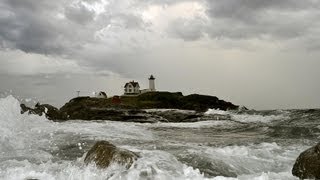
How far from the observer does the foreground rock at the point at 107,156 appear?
11.1m

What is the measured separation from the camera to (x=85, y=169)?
11.2 m

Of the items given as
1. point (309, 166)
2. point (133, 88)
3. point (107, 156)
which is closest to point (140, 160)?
point (107, 156)

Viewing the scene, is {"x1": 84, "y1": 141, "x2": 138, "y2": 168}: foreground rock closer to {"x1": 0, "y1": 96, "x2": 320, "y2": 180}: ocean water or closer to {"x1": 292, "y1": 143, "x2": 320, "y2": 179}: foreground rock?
{"x1": 0, "y1": 96, "x2": 320, "y2": 180}: ocean water

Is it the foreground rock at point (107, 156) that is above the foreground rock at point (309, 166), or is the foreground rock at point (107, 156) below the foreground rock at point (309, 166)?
above

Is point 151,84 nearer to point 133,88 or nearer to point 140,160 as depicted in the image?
point 133,88

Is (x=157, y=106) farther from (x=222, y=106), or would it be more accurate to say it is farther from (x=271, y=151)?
(x=271, y=151)

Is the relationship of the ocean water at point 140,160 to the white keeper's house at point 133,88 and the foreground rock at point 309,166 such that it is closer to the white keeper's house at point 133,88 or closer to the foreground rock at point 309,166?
the foreground rock at point 309,166

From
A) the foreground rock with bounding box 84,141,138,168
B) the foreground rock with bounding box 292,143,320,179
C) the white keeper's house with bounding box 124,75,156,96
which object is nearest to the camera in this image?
the foreground rock with bounding box 292,143,320,179

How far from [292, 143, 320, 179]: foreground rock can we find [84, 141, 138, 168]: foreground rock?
4032mm

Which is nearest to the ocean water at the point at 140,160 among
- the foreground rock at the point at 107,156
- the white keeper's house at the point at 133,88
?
the foreground rock at the point at 107,156

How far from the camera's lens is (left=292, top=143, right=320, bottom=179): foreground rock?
418 inches

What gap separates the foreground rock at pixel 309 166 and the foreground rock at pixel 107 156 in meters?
4.03

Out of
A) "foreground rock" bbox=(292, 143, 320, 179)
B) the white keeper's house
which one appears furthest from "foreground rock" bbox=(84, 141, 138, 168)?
the white keeper's house

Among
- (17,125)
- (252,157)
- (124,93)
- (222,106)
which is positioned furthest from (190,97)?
(252,157)
